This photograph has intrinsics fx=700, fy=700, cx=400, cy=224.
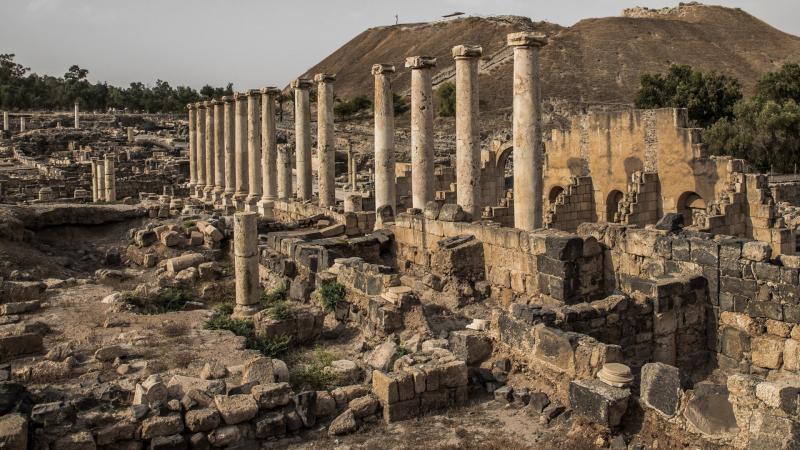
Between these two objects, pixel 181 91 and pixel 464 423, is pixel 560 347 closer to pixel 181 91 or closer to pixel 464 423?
pixel 464 423

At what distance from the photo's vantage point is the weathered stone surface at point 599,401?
7.93 m

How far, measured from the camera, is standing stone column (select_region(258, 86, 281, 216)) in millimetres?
28708

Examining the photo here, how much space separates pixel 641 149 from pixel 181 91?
102m

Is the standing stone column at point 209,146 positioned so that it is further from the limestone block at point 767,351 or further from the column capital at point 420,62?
the limestone block at point 767,351

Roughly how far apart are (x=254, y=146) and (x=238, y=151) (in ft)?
7.14

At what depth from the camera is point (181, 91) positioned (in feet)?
375

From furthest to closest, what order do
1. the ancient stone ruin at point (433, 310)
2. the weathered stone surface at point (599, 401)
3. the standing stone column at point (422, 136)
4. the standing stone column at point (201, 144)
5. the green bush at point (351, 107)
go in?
the green bush at point (351, 107) < the standing stone column at point (201, 144) < the standing stone column at point (422, 136) < the ancient stone ruin at point (433, 310) < the weathered stone surface at point (599, 401)

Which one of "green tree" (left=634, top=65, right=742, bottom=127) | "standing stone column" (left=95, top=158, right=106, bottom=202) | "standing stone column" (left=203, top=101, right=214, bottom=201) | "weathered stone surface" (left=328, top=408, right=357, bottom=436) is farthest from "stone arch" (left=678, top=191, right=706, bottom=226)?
"green tree" (left=634, top=65, right=742, bottom=127)

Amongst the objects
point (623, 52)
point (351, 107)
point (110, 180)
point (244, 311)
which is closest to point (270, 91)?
point (110, 180)

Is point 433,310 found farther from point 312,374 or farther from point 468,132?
point 468,132

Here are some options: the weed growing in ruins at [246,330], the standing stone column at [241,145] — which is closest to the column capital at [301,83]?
the standing stone column at [241,145]

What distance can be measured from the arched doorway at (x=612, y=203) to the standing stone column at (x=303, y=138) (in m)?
11.3

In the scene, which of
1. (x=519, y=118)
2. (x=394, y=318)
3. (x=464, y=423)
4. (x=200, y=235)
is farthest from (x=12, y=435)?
(x=200, y=235)

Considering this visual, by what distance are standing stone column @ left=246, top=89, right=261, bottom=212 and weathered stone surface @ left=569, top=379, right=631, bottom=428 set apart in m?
23.5
